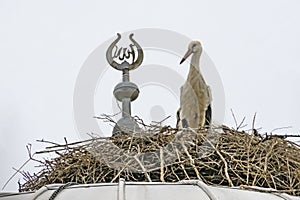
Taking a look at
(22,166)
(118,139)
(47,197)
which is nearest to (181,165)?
(118,139)

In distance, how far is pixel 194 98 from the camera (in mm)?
1471

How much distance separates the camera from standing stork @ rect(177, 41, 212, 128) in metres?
1.43

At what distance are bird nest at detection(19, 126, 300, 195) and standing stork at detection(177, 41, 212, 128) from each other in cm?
22

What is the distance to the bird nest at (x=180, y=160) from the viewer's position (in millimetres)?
1062

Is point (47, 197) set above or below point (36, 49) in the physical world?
below

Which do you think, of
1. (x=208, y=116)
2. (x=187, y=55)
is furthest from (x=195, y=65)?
(x=208, y=116)

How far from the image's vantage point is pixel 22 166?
1.24m

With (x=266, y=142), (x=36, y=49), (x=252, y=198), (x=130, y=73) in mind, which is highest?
(x=36, y=49)

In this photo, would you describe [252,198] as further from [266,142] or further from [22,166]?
[22,166]

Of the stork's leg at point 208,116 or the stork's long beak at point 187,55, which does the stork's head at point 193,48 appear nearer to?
the stork's long beak at point 187,55

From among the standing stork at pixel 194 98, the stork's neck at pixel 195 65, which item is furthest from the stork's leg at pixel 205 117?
the stork's neck at pixel 195 65

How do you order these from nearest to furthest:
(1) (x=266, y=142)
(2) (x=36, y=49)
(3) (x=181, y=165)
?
(3) (x=181, y=165), (1) (x=266, y=142), (2) (x=36, y=49)

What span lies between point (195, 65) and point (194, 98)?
10 cm

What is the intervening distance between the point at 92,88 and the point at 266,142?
1.26 ft
